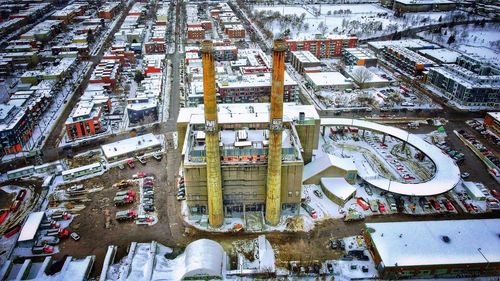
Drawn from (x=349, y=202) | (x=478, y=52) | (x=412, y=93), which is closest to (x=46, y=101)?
(x=349, y=202)

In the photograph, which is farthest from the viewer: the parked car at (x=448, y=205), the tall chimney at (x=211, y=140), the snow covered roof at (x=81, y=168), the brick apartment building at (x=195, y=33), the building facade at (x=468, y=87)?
the brick apartment building at (x=195, y=33)

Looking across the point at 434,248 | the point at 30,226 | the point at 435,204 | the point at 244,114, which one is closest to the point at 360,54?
the point at 435,204

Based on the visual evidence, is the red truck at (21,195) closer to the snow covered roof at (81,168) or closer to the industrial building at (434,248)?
the snow covered roof at (81,168)

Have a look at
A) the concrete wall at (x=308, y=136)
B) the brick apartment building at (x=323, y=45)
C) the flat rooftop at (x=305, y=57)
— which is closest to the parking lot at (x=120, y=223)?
the concrete wall at (x=308, y=136)

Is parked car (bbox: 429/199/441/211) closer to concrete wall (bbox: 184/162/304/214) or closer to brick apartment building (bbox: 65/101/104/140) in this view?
concrete wall (bbox: 184/162/304/214)

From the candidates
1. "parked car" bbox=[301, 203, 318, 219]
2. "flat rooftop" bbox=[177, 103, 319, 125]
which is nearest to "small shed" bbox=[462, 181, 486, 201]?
"parked car" bbox=[301, 203, 318, 219]

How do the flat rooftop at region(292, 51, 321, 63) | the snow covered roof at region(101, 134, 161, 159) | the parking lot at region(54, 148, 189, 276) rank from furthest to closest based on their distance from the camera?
the flat rooftop at region(292, 51, 321, 63), the snow covered roof at region(101, 134, 161, 159), the parking lot at region(54, 148, 189, 276)

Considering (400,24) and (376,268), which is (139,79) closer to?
(376,268)
